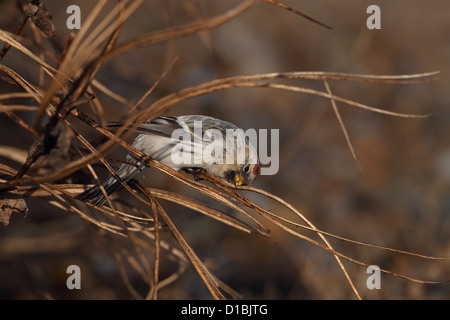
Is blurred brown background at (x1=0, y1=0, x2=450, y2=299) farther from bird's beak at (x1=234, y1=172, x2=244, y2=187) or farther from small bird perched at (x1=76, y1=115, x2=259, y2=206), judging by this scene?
bird's beak at (x1=234, y1=172, x2=244, y2=187)

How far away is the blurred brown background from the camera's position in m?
3.46

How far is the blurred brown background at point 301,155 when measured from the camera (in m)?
3.46

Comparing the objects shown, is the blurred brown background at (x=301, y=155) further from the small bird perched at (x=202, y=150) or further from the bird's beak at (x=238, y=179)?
the bird's beak at (x=238, y=179)

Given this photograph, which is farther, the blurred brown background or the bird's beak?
the blurred brown background

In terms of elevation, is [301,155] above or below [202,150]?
above

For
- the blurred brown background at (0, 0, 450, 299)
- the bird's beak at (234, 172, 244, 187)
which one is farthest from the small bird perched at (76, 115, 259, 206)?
the blurred brown background at (0, 0, 450, 299)

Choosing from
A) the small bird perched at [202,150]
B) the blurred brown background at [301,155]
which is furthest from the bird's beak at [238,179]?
the blurred brown background at [301,155]

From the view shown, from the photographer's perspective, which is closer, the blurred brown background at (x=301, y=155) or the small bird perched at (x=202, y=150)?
the small bird perched at (x=202, y=150)

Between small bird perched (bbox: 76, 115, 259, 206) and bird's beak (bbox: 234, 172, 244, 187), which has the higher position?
small bird perched (bbox: 76, 115, 259, 206)

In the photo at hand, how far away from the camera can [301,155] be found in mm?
5812

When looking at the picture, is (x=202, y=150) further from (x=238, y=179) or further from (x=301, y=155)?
(x=301, y=155)

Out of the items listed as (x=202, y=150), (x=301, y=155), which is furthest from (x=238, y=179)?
(x=301, y=155)
